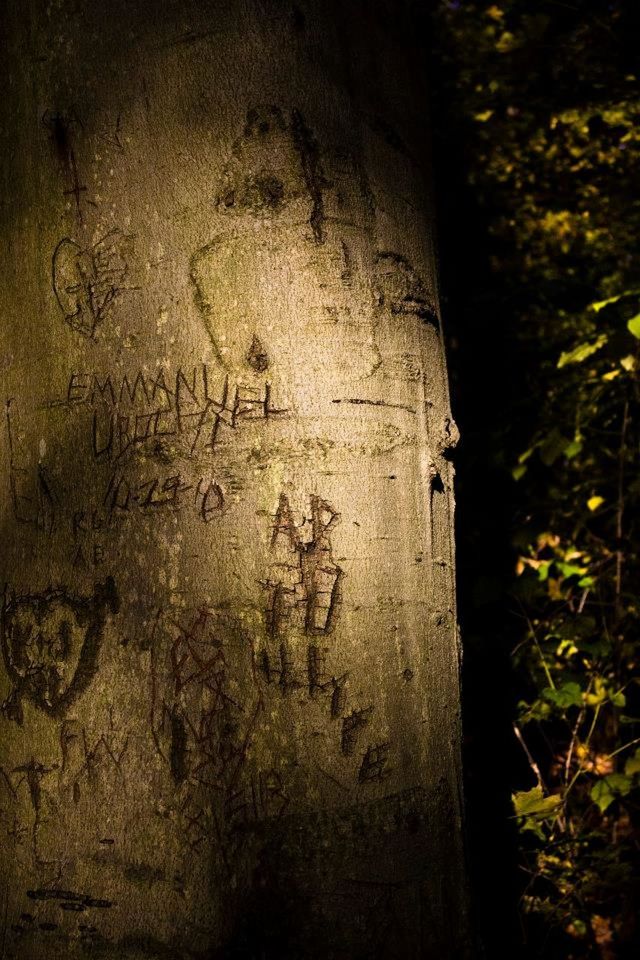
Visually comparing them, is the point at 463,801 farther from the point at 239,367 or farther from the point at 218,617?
the point at 239,367

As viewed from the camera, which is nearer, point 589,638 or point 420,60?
point 420,60

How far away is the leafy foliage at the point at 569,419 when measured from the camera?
2498mm

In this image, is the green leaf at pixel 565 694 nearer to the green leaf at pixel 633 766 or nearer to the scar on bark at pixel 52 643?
the green leaf at pixel 633 766

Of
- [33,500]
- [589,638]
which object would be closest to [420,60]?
[33,500]

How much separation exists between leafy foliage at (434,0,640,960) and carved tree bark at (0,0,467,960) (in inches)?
40.4

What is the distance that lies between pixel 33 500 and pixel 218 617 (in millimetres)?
311

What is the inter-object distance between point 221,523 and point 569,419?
81.5 inches

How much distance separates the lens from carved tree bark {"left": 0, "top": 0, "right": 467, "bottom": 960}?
101cm

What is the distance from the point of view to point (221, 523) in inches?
40.5

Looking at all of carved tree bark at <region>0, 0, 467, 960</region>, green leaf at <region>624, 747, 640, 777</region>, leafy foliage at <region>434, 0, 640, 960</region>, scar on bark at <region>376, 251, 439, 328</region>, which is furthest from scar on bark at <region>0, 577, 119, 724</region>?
green leaf at <region>624, 747, 640, 777</region>

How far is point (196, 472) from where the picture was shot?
3.39 ft

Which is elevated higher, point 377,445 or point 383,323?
point 383,323

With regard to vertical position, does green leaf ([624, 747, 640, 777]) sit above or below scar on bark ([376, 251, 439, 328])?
below

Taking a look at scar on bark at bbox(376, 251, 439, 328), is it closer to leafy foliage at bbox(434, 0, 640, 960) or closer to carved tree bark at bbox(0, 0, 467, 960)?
carved tree bark at bbox(0, 0, 467, 960)
